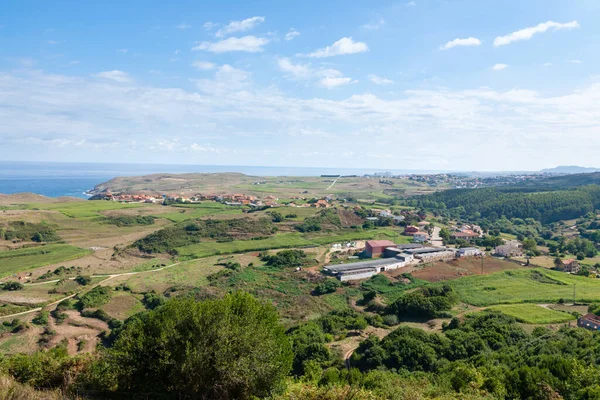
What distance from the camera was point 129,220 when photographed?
67.8 metres

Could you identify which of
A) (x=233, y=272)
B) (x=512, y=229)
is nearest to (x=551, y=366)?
(x=233, y=272)

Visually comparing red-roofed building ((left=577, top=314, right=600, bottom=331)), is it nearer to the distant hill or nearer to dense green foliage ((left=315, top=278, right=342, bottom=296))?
dense green foliage ((left=315, top=278, right=342, bottom=296))

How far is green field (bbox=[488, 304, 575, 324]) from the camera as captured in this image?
2820cm

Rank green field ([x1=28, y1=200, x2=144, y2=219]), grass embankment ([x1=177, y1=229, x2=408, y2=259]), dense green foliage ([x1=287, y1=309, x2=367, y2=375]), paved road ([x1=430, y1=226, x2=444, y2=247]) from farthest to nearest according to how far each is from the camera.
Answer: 1. green field ([x1=28, y1=200, x2=144, y2=219])
2. paved road ([x1=430, y1=226, x2=444, y2=247])
3. grass embankment ([x1=177, y1=229, x2=408, y2=259])
4. dense green foliage ([x1=287, y1=309, x2=367, y2=375])

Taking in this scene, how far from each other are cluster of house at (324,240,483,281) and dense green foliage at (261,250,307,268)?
4.19 metres

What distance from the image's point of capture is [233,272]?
40344mm

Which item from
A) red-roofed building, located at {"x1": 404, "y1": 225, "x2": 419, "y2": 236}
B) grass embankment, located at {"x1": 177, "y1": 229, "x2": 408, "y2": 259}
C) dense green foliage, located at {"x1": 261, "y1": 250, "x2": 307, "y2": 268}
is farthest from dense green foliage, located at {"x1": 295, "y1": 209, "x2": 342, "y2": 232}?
dense green foliage, located at {"x1": 261, "y1": 250, "x2": 307, "y2": 268}

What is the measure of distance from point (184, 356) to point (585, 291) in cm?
3904

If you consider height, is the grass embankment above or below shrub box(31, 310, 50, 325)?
above

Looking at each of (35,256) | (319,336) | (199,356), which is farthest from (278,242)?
(199,356)

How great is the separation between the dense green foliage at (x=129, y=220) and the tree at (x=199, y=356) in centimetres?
6015

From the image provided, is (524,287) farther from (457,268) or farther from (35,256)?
(35,256)

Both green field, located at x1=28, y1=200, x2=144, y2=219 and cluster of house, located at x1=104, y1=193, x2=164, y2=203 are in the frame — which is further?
cluster of house, located at x1=104, y1=193, x2=164, y2=203

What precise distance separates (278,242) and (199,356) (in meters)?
46.5
